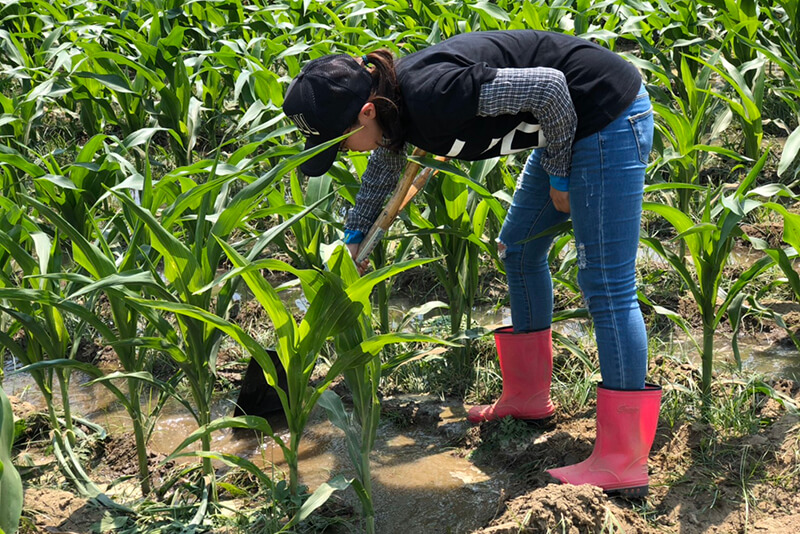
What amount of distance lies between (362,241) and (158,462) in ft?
2.90

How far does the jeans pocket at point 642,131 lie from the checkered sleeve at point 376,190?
56 centimetres

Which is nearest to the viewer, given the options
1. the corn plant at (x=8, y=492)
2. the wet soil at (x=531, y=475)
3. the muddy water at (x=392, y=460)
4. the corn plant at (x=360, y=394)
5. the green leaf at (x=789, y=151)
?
the corn plant at (x=8, y=492)

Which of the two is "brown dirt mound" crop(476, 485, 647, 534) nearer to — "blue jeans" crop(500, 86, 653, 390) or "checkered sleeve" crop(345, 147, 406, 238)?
"blue jeans" crop(500, 86, 653, 390)

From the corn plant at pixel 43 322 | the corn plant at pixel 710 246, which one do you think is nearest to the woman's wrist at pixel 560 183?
the corn plant at pixel 710 246

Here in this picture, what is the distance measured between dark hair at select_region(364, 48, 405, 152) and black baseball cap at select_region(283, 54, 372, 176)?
0.08 ft

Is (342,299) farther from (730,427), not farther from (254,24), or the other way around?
(254,24)

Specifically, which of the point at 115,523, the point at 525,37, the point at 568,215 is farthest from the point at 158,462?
the point at 525,37

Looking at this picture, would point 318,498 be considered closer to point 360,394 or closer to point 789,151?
point 360,394

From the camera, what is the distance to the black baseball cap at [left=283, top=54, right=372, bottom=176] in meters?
1.80

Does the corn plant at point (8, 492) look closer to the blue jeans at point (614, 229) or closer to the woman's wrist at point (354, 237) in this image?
the woman's wrist at point (354, 237)

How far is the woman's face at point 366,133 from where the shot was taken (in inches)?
72.5

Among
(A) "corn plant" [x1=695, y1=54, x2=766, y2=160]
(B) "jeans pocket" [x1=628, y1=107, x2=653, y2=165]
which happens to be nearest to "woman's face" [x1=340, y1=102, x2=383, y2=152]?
(B) "jeans pocket" [x1=628, y1=107, x2=653, y2=165]

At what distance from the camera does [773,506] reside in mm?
2070

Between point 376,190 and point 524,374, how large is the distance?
0.69m
